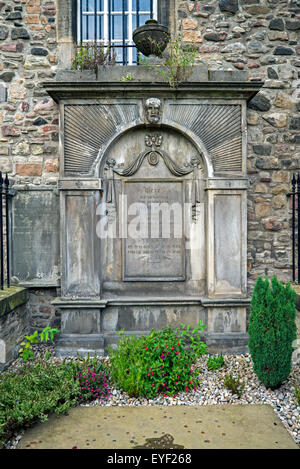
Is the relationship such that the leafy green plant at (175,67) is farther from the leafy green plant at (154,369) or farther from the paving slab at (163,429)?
the paving slab at (163,429)

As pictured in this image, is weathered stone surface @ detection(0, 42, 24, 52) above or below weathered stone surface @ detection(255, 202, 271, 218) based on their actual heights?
above

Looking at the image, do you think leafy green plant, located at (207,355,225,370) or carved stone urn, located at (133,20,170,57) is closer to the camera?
leafy green plant, located at (207,355,225,370)

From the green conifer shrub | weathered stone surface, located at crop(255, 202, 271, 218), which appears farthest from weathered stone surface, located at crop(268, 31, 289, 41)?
the green conifer shrub

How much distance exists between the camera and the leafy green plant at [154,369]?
3.49 m

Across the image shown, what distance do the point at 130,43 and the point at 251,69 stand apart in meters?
1.86

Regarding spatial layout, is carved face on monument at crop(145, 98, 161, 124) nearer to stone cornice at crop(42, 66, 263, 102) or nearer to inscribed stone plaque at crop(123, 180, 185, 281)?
stone cornice at crop(42, 66, 263, 102)

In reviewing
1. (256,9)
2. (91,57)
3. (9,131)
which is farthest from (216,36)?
(9,131)

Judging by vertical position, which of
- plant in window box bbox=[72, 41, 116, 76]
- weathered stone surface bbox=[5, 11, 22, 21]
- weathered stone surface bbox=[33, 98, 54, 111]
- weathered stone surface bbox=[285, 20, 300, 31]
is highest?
weathered stone surface bbox=[5, 11, 22, 21]

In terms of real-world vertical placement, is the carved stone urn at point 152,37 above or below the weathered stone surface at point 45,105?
above

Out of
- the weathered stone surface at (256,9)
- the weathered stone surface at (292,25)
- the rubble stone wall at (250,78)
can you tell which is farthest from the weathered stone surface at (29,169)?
the weathered stone surface at (292,25)

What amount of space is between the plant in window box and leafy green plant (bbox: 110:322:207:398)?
350 centimetres

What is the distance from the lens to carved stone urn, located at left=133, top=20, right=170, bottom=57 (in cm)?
452

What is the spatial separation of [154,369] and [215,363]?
937 mm

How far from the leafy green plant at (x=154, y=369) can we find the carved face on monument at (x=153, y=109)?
269cm
